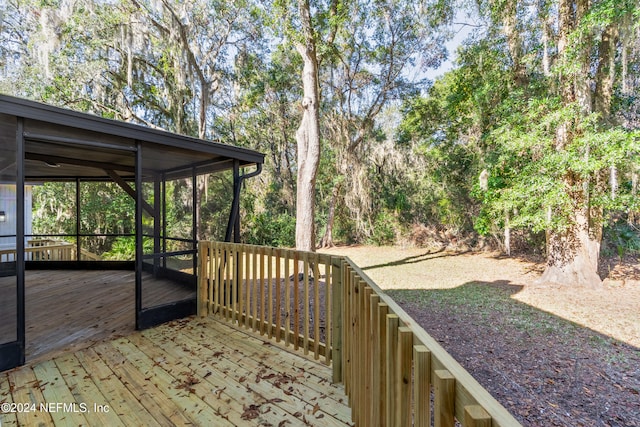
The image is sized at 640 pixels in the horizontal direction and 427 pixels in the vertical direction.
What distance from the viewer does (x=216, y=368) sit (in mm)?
2520

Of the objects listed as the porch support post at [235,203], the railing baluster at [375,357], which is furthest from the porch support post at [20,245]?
the railing baluster at [375,357]

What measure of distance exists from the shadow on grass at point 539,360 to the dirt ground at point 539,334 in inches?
0.4

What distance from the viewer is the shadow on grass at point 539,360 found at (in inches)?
99.0

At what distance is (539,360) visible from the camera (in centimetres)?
331

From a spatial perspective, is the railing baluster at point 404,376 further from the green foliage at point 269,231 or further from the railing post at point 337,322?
the green foliage at point 269,231

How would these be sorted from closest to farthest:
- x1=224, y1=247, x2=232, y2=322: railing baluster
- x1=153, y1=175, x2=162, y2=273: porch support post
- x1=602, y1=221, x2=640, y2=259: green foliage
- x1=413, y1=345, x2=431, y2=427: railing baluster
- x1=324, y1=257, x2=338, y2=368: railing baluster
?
x1=413, y1=345, x2=431, y2=427: railing baluster
x1=324, y1=257, x2=338, y2=368: railing baluster
x1=224, y1=247, x2=232, y2=322: railing baluster
x1=153, y1=175, x2=162, y2=273: porch support post
x1=602, y1=221, x2=640, y2=259: green foliage

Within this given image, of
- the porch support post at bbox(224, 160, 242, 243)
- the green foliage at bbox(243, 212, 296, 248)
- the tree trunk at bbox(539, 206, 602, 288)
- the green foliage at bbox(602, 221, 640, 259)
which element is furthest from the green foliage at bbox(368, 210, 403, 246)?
the porch support post at bbox(224, 160, 242, 243)

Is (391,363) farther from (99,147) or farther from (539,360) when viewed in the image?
(99,147)

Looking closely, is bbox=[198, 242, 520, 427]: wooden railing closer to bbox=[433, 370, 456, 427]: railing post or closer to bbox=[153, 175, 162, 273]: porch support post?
bbox=[433, 370, 456, 427]: railing post

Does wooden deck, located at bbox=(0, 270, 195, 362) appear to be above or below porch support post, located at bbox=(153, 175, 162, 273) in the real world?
below

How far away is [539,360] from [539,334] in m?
0.86

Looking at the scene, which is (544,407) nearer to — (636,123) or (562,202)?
(562,202)

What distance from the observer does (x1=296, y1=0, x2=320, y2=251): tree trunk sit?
6.81m

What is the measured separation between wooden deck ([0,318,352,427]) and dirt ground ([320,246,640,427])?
1854 millimetres
